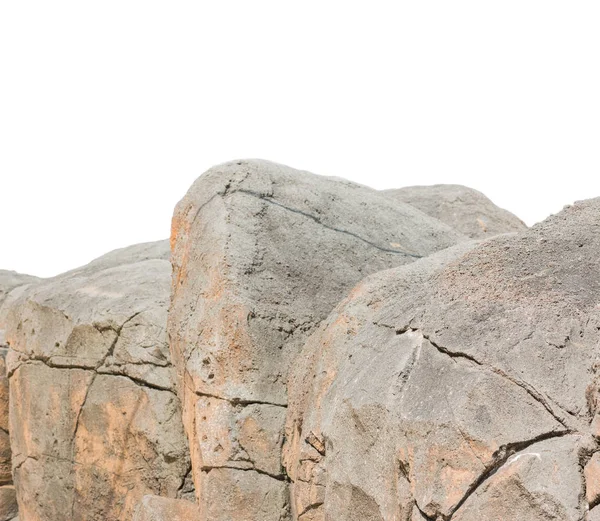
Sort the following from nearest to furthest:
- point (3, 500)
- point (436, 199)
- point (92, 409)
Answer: point (92, 409), point (3, 500), point (436, 199)

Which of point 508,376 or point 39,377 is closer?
point 508,376

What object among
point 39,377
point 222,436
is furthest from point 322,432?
point 39,377

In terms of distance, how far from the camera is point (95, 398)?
609 cm

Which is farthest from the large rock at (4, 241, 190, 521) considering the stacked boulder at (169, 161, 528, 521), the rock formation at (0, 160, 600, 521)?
the stacked boulder at (169, 161, 528, 521)

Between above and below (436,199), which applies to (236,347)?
below

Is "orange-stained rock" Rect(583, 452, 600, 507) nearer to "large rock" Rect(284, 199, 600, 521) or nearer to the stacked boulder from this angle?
"large rock" Rect(284, 199, 600, 521)

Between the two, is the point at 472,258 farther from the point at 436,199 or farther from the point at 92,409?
the point at 436,199

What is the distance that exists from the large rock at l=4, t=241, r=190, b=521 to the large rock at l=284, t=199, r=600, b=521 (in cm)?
161

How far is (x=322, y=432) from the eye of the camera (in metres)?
4.15

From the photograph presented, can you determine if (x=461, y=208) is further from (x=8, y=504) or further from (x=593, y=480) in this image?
(x=593, y=480)

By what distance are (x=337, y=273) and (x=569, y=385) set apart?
7.17ft

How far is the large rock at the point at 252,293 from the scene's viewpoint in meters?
4.74

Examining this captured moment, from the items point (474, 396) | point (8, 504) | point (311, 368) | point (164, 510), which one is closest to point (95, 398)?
point (164, 510)

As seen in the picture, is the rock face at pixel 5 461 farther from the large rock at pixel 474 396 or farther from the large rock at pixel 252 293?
the large rock at pixel 474 396
